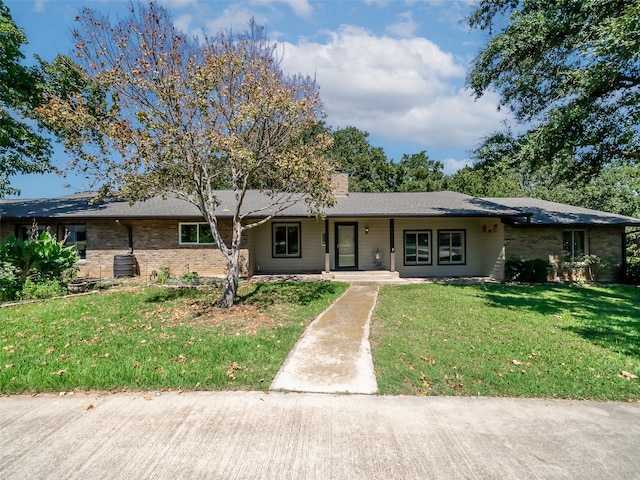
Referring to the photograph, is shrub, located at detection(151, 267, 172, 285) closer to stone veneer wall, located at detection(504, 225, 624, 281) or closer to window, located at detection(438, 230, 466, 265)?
window, located at detection(438, 230, 466, 265)

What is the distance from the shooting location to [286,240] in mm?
15141

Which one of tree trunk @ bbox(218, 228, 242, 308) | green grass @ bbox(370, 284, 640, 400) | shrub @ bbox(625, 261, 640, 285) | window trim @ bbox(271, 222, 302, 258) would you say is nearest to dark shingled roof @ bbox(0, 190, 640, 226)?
window trim @ bbox(271, 222, 302, 258)

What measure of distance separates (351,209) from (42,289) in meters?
10.4

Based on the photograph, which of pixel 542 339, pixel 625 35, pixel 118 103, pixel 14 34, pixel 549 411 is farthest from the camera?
pixel 14 34

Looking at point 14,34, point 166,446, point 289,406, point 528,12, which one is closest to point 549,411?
point 289,406

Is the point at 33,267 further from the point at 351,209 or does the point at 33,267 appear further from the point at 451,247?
the point at 451,247

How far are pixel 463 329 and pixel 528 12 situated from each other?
11.5 metres

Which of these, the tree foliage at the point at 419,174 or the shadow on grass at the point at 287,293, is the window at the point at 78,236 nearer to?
the shadow on grass at the point at 287,293

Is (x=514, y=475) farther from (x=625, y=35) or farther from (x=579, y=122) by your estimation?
(x=579, y=122)

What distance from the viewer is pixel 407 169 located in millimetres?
34625

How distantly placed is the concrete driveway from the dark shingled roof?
363 inches

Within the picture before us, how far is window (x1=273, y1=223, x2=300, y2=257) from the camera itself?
1506 centimetres

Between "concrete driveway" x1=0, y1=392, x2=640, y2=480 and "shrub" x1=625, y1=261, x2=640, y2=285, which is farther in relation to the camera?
"shrub" x1=625, y1=261, x2=640, y2=285

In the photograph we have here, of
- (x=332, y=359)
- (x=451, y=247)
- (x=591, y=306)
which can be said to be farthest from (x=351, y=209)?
(x=332, y=359)
